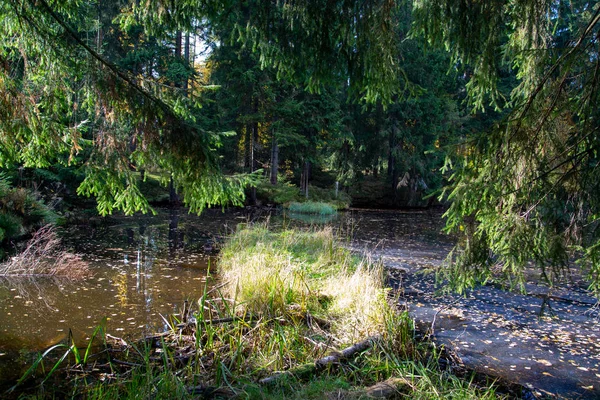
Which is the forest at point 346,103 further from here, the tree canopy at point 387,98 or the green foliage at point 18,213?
the green foliage at point 18,213

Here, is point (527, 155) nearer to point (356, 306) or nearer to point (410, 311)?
point (356, 306)

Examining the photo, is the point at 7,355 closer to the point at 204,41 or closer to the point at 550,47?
the point at 550,47

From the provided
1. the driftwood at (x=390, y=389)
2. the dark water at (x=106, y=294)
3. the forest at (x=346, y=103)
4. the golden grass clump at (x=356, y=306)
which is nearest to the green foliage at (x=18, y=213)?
the dark water at (x=106, y=294)

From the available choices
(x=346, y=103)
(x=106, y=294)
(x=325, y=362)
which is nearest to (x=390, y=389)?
(x=325, y=362)

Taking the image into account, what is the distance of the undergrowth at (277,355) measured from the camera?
3.32 meters

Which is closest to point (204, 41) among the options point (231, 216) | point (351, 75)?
point (231, 216)

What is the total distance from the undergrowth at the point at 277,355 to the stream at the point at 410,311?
64 centimetres

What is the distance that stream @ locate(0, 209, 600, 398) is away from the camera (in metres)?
4.58

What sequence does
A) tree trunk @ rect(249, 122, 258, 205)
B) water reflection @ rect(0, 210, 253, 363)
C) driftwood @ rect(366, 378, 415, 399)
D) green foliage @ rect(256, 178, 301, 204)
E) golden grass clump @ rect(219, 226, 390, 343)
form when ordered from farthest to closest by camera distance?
green foliage @ rect(256, 178, 301, 204) < tree trunk @ rect(249, 122, 258, 205) < water reflection @ rect(0, 210, 253, 363) < golden grass clump @ rect(219, 226, 390, 343) < driftwood @ rect(366, 378, 415, 399)

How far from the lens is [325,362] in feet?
12.8

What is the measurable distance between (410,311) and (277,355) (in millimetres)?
2916

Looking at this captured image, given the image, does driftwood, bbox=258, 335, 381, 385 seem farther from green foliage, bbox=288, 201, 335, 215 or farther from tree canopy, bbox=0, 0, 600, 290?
green foliage, bbox=288, 201, 335, 215

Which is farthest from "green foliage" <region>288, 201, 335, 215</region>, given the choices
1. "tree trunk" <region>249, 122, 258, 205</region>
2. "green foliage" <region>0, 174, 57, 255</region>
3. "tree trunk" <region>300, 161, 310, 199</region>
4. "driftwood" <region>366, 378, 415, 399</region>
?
"driftwood" <region>366, 378, 415, 399</region>

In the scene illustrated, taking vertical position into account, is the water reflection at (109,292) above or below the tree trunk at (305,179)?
below
